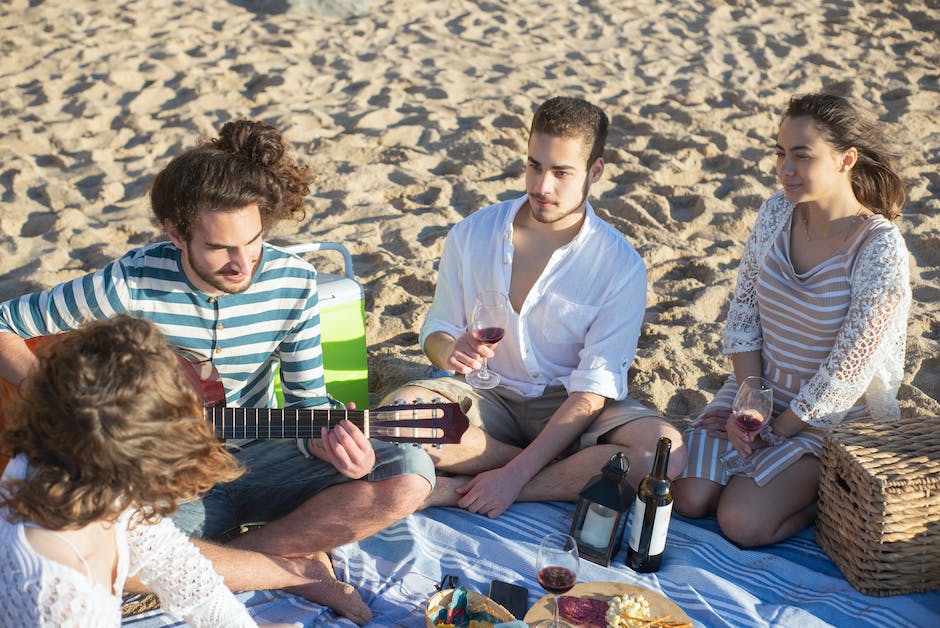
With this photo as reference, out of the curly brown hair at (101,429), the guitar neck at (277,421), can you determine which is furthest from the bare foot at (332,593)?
the curly brown hair at (101,429)

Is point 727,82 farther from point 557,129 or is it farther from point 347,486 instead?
point 347,486

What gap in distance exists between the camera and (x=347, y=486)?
303 centimetres

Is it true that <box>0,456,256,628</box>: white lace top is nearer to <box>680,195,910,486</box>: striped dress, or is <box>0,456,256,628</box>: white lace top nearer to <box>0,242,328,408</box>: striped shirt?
<box>0,242,328,408</box>: striped shirt

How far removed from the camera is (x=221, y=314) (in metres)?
3.14

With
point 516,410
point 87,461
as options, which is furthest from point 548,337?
point 87,461

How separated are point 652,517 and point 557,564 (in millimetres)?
705

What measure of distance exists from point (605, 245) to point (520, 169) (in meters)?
2.68

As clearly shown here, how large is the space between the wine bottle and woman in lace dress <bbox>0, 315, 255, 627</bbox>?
4.98ft

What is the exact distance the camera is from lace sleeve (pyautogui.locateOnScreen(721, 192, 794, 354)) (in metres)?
3.65

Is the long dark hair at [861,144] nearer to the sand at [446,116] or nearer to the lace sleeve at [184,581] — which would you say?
the sand at [446,116]

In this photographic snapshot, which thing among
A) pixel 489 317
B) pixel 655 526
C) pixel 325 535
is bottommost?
pixel 325 535

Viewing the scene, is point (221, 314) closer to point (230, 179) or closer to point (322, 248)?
point (230, 179)

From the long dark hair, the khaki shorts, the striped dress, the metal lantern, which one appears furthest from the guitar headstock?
the long dark hair

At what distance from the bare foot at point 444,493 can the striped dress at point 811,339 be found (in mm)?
883
